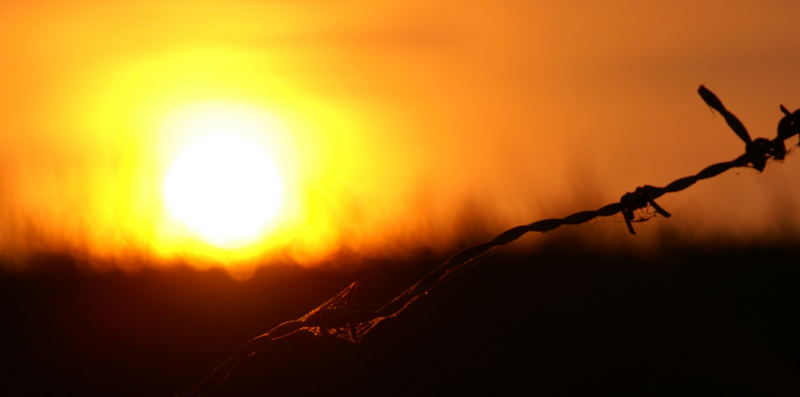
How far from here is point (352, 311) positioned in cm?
295

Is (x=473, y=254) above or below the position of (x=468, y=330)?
above

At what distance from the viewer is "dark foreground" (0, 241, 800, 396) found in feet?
15.3

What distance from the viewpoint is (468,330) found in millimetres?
5160

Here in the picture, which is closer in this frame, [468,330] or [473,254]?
[473,254]

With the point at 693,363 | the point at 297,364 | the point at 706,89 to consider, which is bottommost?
the point at 693,363

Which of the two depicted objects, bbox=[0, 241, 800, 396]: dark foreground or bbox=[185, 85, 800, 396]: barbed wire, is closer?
bbox=[185, 85, 800, 396]: barbed wire

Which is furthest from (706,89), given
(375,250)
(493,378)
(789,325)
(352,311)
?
(375,250)

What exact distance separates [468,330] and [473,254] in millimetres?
2303

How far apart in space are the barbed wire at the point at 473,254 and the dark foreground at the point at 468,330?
1.77 feet

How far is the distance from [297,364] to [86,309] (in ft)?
9.46

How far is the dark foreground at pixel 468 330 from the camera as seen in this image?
4.67 metres

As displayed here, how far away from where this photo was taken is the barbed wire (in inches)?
110

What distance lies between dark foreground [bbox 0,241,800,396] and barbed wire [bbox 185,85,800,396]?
0.54 meters

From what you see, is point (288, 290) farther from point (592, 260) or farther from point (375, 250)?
point (592, 260)
